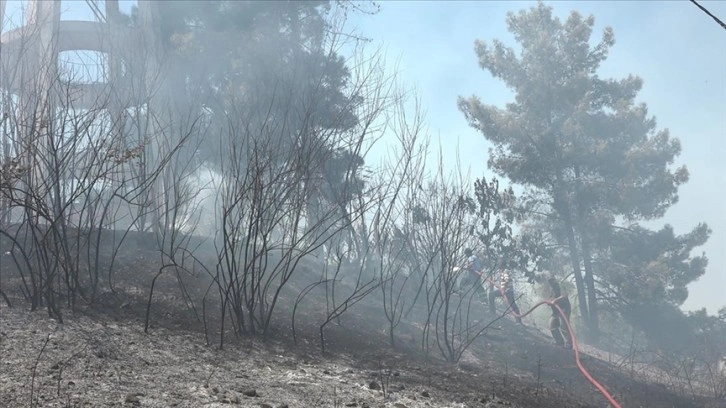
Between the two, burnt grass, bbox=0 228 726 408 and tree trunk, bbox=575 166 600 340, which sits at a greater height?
tree trunk, bbox=575 166 600 340

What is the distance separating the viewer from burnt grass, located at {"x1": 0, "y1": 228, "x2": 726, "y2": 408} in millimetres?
5480

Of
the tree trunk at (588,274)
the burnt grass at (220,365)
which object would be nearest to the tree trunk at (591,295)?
the tree trunk at (588,274)

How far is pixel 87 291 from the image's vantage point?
28.7 feet

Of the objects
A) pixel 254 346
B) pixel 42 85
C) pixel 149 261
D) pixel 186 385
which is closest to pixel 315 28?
pixel 149 261

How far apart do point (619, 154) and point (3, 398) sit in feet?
64.8

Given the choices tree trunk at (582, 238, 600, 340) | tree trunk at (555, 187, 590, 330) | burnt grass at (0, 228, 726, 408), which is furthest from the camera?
tree trunk at (555, 187, 590, 330)

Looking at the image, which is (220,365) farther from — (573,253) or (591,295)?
(591,295)

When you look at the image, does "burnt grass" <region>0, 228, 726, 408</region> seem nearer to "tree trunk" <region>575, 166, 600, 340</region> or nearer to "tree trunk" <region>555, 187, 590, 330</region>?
"tree trunk" <region>575, 166, 600, 340</region>

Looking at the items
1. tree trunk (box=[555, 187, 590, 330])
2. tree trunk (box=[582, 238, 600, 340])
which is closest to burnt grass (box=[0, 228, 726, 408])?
tree trunk (box=[582, 238, 600, 340])

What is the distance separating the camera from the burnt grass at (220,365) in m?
5.48

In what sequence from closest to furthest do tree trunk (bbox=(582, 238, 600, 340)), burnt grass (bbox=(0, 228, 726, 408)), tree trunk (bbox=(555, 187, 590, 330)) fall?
1. burnt grass (bbox=(0, 228, 726, 408))
2. tree trunk (bbox=(582, 238, 600, 340))
3. tree trunk (bbox=(555, 187, 590, 330))

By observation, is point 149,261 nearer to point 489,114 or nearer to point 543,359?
point 543,359

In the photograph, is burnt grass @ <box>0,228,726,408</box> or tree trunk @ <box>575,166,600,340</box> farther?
tree trunk @ <box>575,166,600,340</box>

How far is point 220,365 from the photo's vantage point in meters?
6.57
